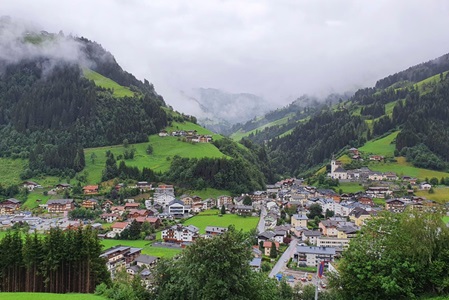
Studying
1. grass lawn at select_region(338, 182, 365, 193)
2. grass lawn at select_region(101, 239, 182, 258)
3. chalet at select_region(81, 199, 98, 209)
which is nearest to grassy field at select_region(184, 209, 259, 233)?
grass lawn at select_region(101, 239, 182, 258)

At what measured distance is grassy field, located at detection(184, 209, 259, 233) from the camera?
76.3 m

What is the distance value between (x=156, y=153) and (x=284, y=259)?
77.8 m

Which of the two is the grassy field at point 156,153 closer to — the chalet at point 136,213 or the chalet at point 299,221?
the chalet at point 136,213

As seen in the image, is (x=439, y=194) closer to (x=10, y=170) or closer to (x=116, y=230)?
(x=116, y=230)

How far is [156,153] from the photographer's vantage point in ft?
420

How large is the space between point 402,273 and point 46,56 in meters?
184

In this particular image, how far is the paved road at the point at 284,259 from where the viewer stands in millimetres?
53534

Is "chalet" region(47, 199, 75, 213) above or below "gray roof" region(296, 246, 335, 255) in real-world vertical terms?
above

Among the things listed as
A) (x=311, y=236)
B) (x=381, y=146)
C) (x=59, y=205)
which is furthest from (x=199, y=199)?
(x=381, y=146)

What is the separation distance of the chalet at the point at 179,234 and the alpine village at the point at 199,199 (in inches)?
16.3

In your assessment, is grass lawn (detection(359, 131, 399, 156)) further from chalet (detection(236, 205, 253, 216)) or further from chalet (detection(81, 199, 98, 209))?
chalet (detection(81, 199, 98, 209))

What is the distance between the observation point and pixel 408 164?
125750 millimetres

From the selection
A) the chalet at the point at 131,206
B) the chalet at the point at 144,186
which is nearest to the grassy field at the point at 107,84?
the chalet at the point at 144,186

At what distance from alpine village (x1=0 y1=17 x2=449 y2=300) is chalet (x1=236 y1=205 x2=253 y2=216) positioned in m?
0.28
